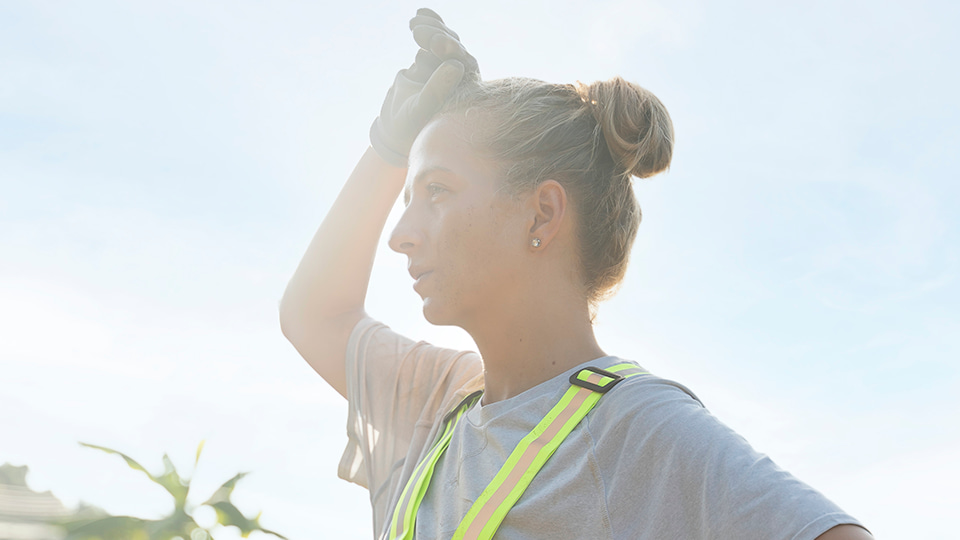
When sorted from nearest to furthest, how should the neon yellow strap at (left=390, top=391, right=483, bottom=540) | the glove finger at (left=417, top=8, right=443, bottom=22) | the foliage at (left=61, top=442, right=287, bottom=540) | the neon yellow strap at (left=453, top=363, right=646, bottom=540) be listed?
the neon yellow strap at (left=453, top=363, right=646, bottom=540)
the neon yellow strap at (left=390, top=391, right=483, bottom=540)
the glove finger at (left=417, top=8, right=443, bottom=22)
the foliage at (left=61, top=442, right=287, bottom=540)

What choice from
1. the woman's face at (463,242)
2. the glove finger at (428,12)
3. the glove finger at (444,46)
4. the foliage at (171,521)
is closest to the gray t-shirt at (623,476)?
the woman's face at (463,242)

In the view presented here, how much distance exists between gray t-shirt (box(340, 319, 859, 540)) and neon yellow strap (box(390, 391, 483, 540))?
0.07 feet

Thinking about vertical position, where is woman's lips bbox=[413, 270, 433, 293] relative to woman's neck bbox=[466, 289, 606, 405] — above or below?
above

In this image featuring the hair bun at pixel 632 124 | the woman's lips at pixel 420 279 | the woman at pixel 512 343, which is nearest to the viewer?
the woman at pixel 512 343

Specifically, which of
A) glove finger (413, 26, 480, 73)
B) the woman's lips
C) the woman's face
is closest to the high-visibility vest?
the woman's face

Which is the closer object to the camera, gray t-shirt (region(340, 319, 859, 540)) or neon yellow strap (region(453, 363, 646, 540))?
gray t-shirt (region(340, 319, 859, 540))

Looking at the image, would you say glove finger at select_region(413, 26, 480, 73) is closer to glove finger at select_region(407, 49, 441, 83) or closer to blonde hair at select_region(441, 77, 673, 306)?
glove finger at select_region(407, 49, 441, 83)

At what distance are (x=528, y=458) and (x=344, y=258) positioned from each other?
1.13 meters

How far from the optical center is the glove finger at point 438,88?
7.06ft

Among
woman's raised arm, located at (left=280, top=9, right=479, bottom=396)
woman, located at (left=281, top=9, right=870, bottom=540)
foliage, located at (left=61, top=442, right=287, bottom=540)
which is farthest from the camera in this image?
foliage, located at (left=61, top=442, right=287, bottom=540)

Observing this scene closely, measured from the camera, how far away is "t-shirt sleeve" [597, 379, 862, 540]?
1212mm

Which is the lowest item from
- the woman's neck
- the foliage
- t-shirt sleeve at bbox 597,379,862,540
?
t-shirt sleeve at bbox 597,379,862,540

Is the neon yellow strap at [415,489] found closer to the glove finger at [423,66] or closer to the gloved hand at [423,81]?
the gloved hand at [423,81]

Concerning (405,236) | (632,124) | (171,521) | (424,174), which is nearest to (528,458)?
(405,236)
